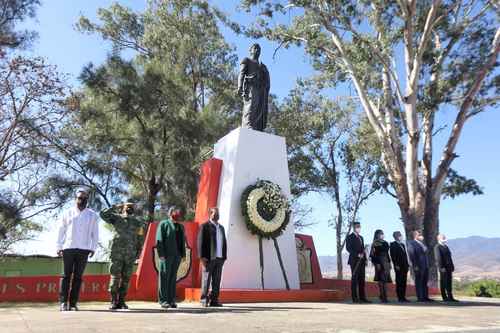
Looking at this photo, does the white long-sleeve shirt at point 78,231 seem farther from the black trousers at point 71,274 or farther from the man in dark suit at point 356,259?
the man in dark suit at point 356,259

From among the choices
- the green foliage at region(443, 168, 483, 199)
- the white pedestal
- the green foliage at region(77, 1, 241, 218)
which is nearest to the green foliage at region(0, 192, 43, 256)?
the green foliage at region(77, 1, 241, 218)

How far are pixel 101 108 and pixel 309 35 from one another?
24.8ft

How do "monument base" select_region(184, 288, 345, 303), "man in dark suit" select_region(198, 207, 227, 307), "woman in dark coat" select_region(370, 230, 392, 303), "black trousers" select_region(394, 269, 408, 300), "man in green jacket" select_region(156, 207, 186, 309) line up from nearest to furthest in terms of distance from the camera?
"man in green jacket" select_region(156, 207, 186, 309)
"man in dark suit" select_region(198, 207, 227, 307)
"monument base" select_region(184, 288, 345, 303)
"woman in dark coat" select_region(370, 230, 392, 303)
"black trousers" select_region(394, 269, 408, 300)

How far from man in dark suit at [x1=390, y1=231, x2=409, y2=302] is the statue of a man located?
11.1 ft

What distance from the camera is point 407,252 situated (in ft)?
27.8

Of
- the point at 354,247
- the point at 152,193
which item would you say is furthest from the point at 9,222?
the point at 354,247

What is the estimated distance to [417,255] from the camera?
8344mm

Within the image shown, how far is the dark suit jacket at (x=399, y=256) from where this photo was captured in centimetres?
837

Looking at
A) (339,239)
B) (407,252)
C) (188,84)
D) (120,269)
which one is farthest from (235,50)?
(120,269)

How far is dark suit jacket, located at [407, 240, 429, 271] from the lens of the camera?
8.29 metres

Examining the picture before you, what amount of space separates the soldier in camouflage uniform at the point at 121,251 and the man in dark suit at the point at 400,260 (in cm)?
473

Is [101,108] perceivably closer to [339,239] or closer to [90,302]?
[90,302]

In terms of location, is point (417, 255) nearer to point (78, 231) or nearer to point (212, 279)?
point (212, 279)

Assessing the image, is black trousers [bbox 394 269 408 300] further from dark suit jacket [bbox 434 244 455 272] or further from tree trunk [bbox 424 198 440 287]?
tree trunk [bbox 424 198 440 287]
